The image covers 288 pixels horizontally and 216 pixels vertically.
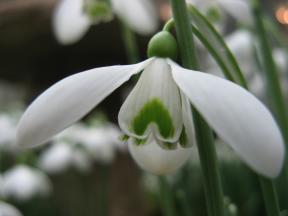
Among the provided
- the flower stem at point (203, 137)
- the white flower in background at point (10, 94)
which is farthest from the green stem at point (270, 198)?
the white flower in background at point (10, 94)

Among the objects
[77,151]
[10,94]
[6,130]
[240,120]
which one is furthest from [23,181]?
[10,94]

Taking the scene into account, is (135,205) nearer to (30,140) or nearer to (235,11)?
(235,11)

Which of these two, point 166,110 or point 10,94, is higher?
point 166,110

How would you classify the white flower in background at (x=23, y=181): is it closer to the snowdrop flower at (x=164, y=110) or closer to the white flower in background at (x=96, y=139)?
the white flower in background at (x=96, y=139)

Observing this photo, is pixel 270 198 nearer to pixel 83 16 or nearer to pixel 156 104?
pixel 156 104

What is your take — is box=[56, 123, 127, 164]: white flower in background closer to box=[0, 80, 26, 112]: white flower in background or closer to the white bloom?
box=[0, 80, 26, 112]: white flower in background

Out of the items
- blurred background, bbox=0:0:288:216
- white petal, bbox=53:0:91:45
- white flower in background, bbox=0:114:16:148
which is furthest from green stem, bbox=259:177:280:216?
white flower in background, bbox=0:114:16:148

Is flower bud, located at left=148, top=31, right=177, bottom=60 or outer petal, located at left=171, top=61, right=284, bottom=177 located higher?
flower bud, located at left=148, top=31, right=177, bottom=60

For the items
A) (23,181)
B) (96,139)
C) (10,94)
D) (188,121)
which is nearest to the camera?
(188,121)

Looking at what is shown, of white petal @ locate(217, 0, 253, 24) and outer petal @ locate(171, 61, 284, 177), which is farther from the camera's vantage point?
white petal @ locate(217, 0, 253, 24)
